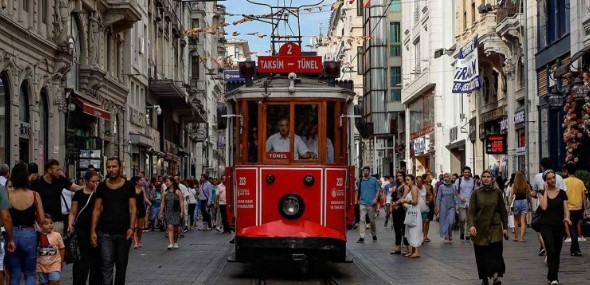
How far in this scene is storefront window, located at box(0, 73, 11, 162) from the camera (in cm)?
2861

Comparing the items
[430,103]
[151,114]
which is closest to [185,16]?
[151,114]

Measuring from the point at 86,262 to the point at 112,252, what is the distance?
0.96 meters

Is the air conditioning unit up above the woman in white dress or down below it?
above

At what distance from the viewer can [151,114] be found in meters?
55.7

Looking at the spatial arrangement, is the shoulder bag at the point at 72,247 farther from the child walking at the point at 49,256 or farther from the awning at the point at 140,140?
the awning at the point at 140,140

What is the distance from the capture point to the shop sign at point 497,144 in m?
39.6

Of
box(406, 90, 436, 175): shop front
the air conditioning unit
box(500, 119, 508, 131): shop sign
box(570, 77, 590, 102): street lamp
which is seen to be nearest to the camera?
box(570, 77, 590, 102): street lamp

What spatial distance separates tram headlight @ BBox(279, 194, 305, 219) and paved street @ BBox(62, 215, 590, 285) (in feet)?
3.35

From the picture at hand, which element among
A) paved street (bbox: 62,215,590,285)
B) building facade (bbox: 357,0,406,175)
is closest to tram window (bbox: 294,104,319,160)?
paved street (bbox: 62,215,590,285)

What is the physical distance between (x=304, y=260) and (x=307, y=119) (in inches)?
85.1

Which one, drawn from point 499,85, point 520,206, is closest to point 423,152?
point 499,85

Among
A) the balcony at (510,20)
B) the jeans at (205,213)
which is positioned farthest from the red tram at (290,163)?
the balcony at (510,20)

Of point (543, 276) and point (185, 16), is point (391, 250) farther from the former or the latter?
point (185, 16)

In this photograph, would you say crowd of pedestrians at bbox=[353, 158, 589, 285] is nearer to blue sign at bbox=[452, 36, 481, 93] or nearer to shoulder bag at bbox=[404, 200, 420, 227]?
shoulder bag at bbox=[404, 200, 420, 227]
